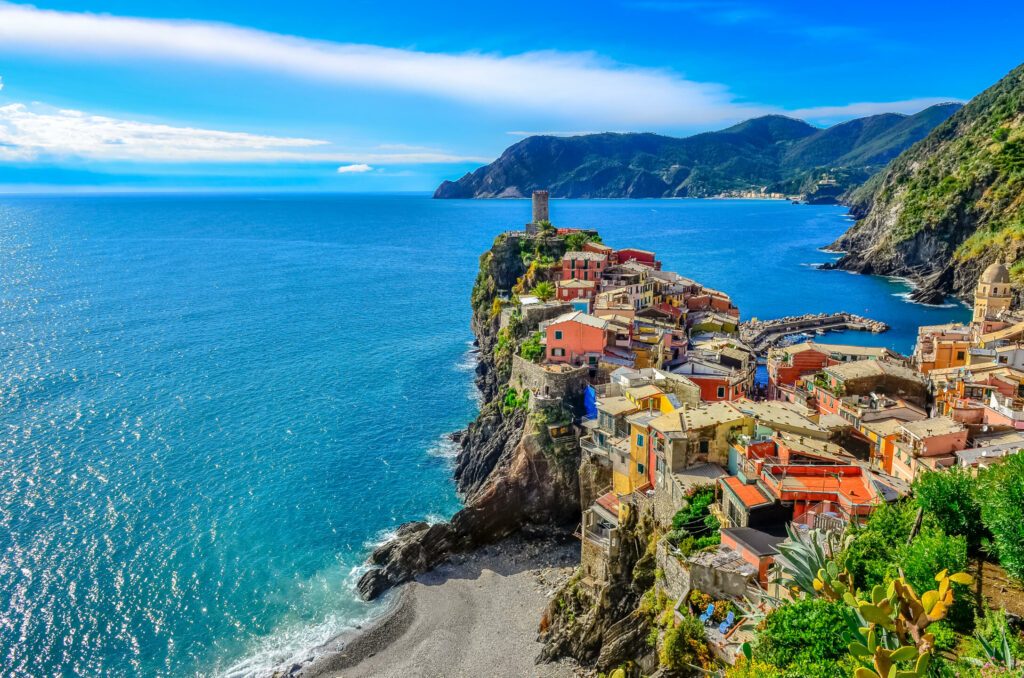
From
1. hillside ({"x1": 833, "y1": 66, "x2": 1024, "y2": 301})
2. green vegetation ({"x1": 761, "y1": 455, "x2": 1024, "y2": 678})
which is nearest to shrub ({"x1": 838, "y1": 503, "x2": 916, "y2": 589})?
green vegetation ({"x1": 761, "y1": 455, "x2": 1024, "y2": 678})

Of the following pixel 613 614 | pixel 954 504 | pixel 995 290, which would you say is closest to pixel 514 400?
pixel 613 614

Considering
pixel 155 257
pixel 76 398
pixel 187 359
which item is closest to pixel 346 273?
pixel 155 257

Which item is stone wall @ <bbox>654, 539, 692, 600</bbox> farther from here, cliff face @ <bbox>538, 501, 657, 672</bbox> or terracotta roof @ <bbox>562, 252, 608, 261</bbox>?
terracotta roof @ <bbox>562, 252, 608, 261</bbox>

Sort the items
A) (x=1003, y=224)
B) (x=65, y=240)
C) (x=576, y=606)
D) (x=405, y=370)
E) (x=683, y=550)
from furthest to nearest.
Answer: (x=65, y=240), (x=1003, y=224), (x=405, y=370), (x=576, y=606), (x=683, y=550)

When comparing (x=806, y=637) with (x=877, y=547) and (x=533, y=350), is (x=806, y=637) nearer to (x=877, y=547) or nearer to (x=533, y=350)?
(x=877, y=547)

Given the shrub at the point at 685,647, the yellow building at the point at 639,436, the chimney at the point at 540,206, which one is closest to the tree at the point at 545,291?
the yellow building at the point at 639,436

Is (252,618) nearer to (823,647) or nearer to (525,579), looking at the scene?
(525,579)
